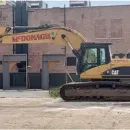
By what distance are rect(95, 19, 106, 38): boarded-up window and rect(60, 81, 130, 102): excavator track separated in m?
28.4

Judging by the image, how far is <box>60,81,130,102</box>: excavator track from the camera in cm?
2066

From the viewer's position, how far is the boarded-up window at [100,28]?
1928 inches

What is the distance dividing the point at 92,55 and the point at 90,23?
28481mm

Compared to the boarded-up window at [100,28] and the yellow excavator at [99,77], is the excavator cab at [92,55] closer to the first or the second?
the yellow excavator at [99,77]

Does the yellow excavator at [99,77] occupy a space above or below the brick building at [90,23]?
below

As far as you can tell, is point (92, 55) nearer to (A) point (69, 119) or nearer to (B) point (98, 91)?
(B) point (98, 91)

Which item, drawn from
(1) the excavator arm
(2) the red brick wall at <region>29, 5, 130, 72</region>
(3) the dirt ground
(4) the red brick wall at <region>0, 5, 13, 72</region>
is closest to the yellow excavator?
(1) the excavator arm

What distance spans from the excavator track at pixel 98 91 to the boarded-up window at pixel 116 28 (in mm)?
28372

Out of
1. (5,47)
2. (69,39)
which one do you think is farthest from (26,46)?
(69,39)

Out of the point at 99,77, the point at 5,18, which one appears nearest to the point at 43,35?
the point at 99,77

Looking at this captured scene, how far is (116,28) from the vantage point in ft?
160

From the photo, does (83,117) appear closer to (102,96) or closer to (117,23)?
(102,96)

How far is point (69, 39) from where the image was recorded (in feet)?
75.9

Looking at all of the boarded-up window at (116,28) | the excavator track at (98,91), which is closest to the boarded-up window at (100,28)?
the boarded-up window at (116,28)
